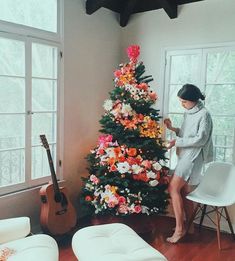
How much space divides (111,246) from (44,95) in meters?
1.76

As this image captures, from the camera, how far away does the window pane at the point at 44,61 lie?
9.81ft

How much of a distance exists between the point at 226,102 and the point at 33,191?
2310 millimetres

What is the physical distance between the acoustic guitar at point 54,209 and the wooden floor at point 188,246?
18 centimetres

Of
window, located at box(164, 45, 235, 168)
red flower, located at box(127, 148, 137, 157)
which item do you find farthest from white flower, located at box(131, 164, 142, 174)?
window, located at box(164, 45, 235, 168)

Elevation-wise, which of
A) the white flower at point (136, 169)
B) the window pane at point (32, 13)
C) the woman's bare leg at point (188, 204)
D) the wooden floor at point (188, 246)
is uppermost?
the window pane at point (32, 13)

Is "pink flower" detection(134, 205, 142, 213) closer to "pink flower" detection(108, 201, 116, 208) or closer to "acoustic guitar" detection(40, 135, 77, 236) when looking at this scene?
"pink flower" detection(108, 201, 116, 208)

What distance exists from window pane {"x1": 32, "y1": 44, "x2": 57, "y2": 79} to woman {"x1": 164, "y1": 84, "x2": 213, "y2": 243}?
137 cm

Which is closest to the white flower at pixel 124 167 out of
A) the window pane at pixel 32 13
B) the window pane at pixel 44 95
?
the window pane at pixel 44 95

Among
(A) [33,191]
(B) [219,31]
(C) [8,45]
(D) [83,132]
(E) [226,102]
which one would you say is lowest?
(A) [33,191]

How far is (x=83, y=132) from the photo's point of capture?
360 centimetres

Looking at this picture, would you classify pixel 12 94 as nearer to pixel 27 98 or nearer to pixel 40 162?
pixel 27 98

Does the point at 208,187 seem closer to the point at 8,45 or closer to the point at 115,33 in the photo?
the point at 115,33

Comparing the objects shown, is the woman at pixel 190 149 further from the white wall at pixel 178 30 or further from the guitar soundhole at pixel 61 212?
the guitar soundhole at pixel 61 212

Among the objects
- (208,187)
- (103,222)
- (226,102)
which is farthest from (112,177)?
(226,102)
